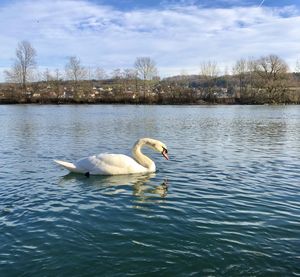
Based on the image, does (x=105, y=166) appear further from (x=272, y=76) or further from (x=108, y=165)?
(x=272, y=76)

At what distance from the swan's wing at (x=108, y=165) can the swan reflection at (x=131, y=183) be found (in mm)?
201

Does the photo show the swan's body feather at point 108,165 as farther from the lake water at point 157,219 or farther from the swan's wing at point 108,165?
the lake water at point 157,219

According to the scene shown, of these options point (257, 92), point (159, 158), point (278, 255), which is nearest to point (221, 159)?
point (159, 158)

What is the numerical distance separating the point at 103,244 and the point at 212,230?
2267mm

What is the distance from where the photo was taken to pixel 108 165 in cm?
1402

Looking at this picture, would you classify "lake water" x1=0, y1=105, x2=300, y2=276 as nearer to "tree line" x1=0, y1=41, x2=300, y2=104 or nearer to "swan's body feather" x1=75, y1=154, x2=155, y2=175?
"swan's body feather" x1=75, y1=154, x2=155, y2=175

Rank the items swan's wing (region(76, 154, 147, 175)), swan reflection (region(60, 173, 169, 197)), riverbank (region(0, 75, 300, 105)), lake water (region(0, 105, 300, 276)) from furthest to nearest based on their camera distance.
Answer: riverbank (region(0, 75, 300, 105)) < swan's wing (region(76, 154, 147, 175)) < swan reflection (region(60, 173, 169, 197)) < lake water (region(0, 105, 300, 276))

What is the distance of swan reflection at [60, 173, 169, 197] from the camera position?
12.1 meters

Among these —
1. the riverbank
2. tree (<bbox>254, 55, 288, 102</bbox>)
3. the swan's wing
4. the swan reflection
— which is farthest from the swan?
→ tree (<bbox>254, 55, 288, 102</bbox>)

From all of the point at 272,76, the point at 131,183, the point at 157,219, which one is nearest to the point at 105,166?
the point at 131,183

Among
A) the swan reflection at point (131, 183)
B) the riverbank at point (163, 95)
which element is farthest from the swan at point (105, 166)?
the riverbank at point (163, 95)

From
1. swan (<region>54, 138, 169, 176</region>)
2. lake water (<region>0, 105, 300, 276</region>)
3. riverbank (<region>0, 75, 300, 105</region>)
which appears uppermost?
riverbank (<region>0, 75, 300, 105</region>)

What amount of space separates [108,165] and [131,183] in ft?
4.22

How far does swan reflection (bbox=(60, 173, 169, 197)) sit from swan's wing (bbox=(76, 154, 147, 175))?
20 centimetres
